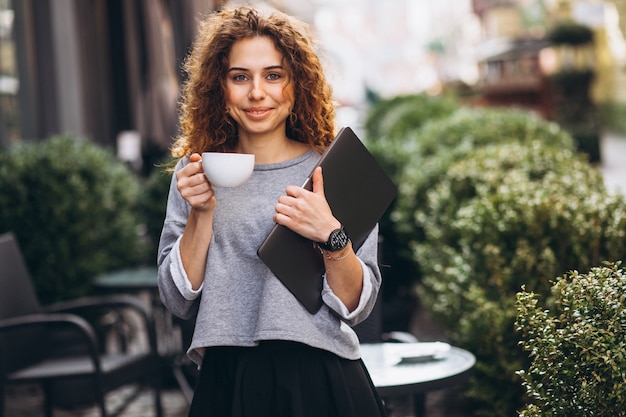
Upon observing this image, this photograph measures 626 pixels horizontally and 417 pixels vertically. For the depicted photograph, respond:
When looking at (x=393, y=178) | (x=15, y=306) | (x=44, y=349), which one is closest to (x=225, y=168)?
(x=15, y=306)

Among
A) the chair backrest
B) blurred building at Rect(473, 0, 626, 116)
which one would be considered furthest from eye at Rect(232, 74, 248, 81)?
blurred building at Rect(473, 0, 626, 116)

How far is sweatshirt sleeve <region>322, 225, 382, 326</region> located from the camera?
2.23 metres

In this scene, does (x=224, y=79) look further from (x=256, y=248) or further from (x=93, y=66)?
(x=93, y=66)

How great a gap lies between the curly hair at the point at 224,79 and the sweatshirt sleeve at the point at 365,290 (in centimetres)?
29

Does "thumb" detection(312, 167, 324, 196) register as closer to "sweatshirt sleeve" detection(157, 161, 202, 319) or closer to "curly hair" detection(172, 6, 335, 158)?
"curly hair" detection(172, 6, 335, 158)

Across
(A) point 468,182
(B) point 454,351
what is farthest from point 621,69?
(B) point 454,351

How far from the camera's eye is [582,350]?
85.7 inches

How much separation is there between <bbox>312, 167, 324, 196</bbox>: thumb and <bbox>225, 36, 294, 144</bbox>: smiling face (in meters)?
0.21

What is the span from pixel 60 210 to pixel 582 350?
4.68 meters

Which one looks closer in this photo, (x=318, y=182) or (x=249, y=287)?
(x=318, y=182)

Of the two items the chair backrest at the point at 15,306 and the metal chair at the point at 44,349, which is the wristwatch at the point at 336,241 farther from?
the chair backrest at the point at 15,306

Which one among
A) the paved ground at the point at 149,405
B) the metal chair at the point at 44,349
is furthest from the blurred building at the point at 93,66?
the metal chair at the point at 44,349

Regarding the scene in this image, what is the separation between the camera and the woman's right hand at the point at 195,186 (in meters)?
2.19

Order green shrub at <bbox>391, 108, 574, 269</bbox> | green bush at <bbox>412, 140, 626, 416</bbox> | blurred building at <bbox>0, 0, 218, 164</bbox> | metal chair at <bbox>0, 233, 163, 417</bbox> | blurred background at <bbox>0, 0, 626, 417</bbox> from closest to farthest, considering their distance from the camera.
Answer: green bush at <bbox>412, 140, 626, 416</bbox> → blurred background at <bbox>0, 0, 626, 417</bbox> → metal chair at <bbox>0, 233, 163, 417</bbox> → green shrub at <bbox>391, 108, 574, 269</bbox> → blurred building at <bbox>0, 0, 218, 164</bbox>
